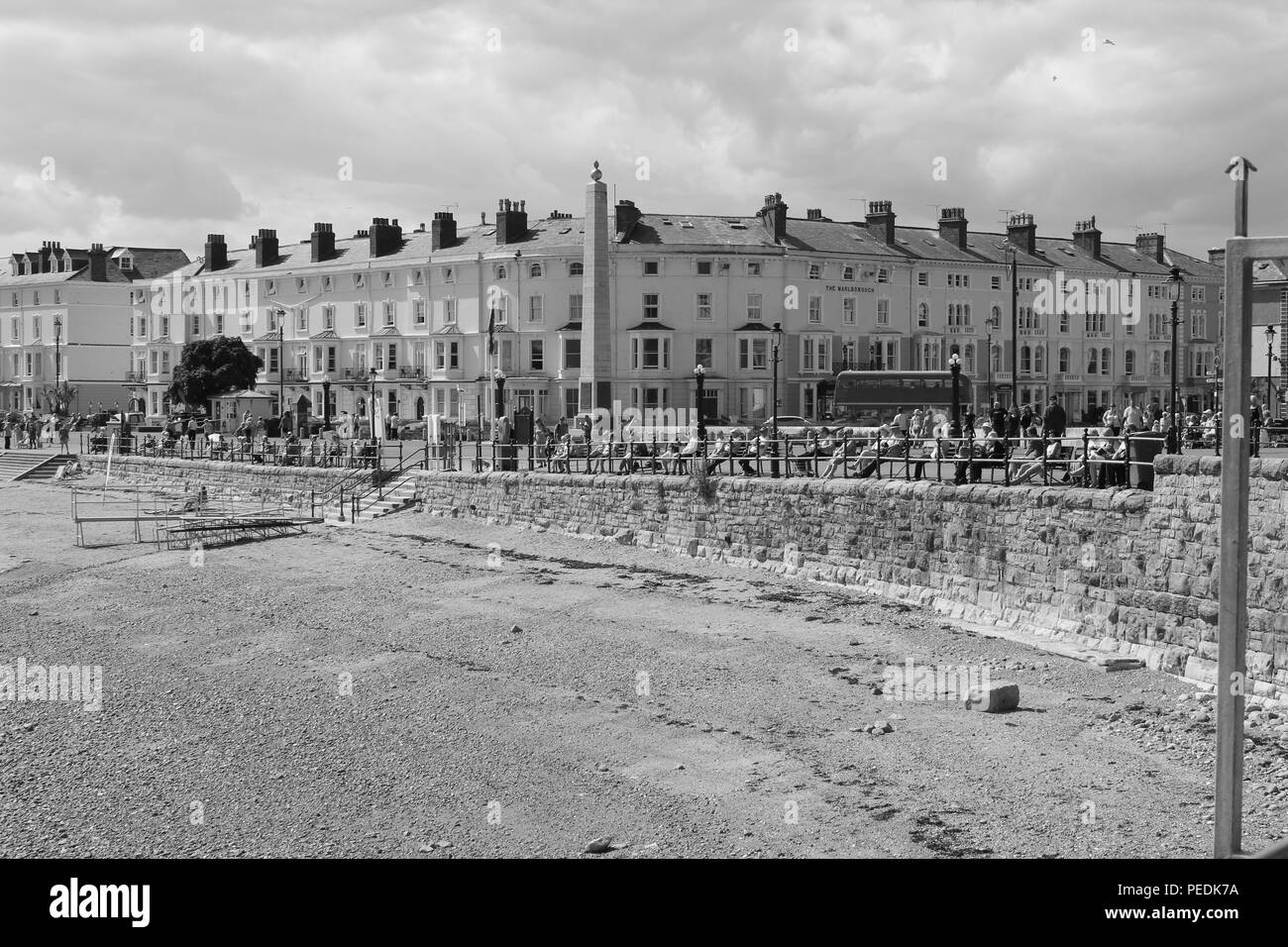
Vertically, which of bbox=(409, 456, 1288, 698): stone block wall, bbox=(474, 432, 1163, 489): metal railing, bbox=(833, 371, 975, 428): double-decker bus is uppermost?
bbox=(833, 371, 975, 428): double-decker bus

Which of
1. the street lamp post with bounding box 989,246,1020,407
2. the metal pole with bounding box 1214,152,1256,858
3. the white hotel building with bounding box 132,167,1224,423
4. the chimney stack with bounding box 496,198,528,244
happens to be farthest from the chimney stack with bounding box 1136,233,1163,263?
the metal pole with bounding box 1214,152,1256,858

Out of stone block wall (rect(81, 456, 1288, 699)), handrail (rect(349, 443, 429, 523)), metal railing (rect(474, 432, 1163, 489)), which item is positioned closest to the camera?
stone block wall (rect(81, 456, 1288, 699))

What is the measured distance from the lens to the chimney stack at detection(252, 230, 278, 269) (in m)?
69.1

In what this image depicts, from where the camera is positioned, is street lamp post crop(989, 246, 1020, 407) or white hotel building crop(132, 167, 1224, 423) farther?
white hotel building crop(132, 167, 1224, 423)

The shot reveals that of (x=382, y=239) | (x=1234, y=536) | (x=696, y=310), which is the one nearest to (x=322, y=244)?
(x=382, y=239)

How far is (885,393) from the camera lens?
1832 inches

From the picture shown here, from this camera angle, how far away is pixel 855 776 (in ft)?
40.9

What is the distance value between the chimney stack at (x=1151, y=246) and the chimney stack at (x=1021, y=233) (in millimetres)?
9940

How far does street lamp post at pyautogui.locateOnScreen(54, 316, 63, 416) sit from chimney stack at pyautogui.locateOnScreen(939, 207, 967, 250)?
52.8m

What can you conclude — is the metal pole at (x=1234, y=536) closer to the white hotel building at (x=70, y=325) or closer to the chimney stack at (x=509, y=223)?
the chimney stack at (x=509, y=223)

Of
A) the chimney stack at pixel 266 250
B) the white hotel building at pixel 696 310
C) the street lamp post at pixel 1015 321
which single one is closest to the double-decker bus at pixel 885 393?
the street lamp post at pixel 1015 321

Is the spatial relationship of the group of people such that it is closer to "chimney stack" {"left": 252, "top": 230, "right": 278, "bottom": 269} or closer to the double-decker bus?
"chimney stack" {"left": 252, "top": 230, "right": 278, "bottom": 269}

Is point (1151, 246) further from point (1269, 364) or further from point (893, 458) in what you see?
point (893, 458)
